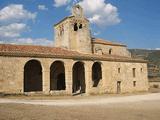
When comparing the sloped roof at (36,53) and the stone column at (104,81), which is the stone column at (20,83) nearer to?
the sloped roof at (36,53)

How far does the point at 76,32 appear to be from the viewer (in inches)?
1416

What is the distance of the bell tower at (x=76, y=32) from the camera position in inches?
1392

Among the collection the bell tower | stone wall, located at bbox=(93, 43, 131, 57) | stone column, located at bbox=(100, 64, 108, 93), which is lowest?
stone column, located at bbox=(100, 64, 108, 93)

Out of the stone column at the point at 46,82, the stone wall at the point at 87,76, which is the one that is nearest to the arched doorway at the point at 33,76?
the stone column at the point at 46,82

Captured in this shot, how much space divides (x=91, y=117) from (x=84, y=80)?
1948 centimetres

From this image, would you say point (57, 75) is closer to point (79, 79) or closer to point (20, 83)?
point (79, 79)

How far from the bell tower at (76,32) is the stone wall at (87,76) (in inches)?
168

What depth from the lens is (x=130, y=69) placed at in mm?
36625

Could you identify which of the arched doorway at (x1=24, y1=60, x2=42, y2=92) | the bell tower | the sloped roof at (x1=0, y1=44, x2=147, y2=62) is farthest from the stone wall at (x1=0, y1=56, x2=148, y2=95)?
the bell tower

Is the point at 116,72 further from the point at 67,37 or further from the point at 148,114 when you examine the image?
the point at 148,114

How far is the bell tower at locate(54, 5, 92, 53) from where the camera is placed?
116 ft

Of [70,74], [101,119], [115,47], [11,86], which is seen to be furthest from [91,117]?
[115,47]

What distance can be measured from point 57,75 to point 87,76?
4.15 m

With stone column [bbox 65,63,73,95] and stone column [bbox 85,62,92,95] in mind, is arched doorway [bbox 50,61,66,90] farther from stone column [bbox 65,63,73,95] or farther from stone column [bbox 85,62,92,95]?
stone column [bbox 85,62,92,95]
